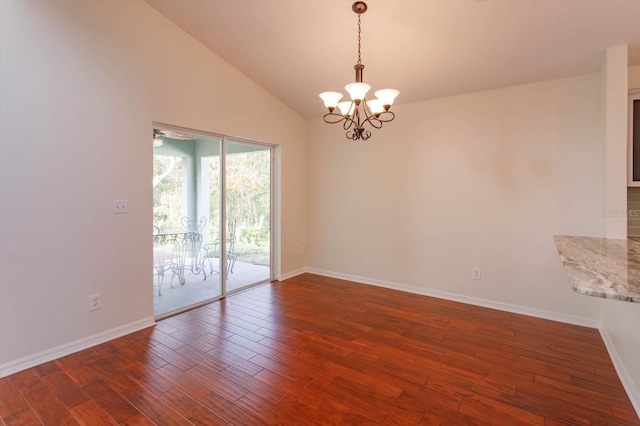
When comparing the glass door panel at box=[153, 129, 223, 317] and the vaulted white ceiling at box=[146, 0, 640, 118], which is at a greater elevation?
the vaulted white ceiling at box=[146, 0, 640, 118]

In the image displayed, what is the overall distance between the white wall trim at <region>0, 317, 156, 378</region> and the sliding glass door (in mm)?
293

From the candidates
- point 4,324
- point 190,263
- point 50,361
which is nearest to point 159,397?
point 50,361

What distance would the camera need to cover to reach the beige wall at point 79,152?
2285mm

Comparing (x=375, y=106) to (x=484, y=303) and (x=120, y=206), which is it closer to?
(x=120, y=206)

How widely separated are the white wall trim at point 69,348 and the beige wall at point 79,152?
32 mm

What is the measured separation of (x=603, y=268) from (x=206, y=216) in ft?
11.7

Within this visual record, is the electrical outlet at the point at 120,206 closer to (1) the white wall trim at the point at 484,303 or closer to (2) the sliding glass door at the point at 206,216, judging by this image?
(2) the sliding glass door at the point at 206,216

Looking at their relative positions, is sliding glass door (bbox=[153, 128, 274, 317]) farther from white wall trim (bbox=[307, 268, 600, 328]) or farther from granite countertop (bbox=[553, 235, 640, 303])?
granite countertop (bbox=[553, 235, 640, 303])

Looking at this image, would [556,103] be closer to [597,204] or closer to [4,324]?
[597,204]

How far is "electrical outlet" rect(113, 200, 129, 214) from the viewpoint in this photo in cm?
283

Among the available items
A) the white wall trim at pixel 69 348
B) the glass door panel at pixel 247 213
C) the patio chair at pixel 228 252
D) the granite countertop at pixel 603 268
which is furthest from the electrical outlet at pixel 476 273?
the white wall trim at pixel 69 348

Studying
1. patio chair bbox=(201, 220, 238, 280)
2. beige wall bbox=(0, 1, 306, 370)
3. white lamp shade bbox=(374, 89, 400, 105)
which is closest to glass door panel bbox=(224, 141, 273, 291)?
patio chair bbox=(201, 220, 238, 280)

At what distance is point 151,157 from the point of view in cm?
309

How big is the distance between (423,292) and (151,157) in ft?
11.8
